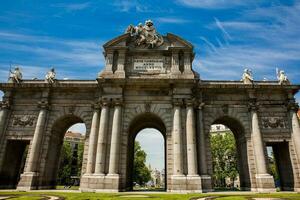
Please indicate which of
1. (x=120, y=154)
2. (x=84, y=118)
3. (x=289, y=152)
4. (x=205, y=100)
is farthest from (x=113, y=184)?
(x=289, y=152)

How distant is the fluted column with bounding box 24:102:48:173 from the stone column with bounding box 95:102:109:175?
7.13m

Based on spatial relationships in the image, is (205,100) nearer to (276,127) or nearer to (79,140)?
(276,127)

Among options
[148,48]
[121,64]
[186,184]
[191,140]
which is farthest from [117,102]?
[186,184]

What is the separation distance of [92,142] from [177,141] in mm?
9065

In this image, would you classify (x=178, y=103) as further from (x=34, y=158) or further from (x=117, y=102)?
(x=34, y=158)

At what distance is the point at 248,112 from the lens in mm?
26812

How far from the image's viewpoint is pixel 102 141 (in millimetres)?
24000

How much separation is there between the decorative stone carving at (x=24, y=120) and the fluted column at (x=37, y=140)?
4.50 feet

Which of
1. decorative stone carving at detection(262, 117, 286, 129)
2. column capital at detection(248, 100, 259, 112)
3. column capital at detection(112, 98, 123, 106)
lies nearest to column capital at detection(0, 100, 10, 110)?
column capital at detection(112, 98, 123, 106)

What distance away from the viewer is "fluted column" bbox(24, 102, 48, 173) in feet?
80.7

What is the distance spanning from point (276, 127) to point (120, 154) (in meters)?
18.1

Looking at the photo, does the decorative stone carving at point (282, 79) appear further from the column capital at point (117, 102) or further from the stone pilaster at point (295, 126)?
the column capital at point (117, 102)

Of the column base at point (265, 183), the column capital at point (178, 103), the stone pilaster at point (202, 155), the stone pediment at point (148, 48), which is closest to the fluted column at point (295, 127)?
the column base at point (265, 183)

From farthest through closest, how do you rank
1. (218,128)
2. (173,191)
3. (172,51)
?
(218,128)
(172,51)
(173,191)
